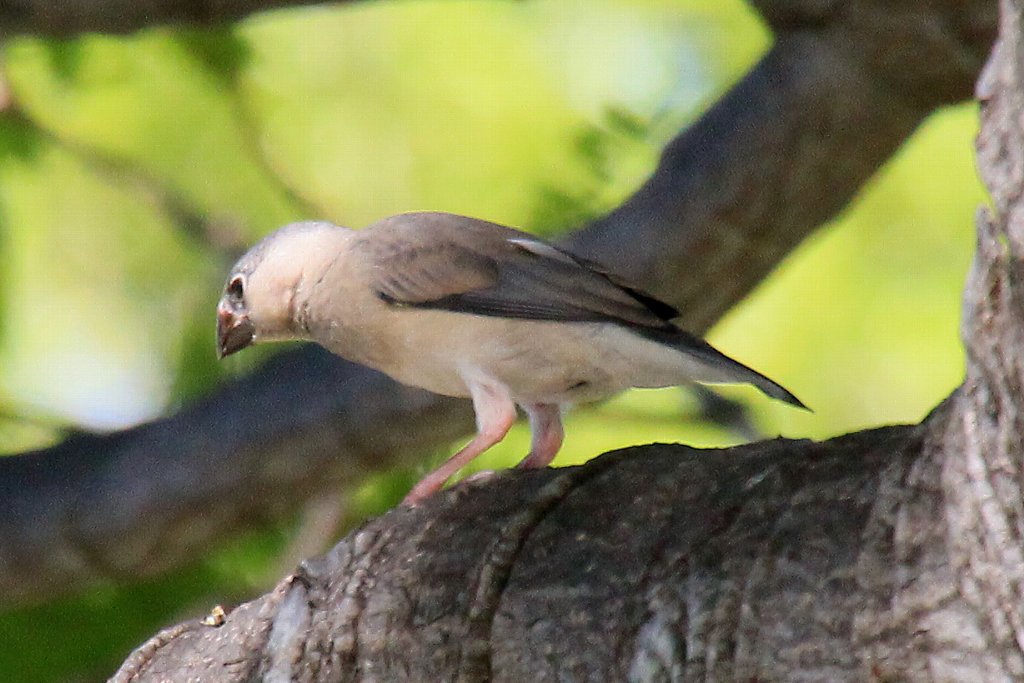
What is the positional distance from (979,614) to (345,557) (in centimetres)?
144

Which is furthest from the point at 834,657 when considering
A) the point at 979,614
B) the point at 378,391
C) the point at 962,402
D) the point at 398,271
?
the point at 378,391

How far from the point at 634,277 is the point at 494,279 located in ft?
3.99

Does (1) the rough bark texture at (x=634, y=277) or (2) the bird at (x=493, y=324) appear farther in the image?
(1) the rough bark texture at (x=634, y=277)

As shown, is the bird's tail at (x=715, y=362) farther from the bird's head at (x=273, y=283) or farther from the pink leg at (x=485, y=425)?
the bird's head at (x=273, y=283)

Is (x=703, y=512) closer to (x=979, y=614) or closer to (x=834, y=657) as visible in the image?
(x=834, y=657)

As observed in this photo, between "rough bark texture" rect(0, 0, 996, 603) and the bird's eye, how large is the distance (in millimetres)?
1017

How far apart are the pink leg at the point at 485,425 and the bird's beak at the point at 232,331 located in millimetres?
826

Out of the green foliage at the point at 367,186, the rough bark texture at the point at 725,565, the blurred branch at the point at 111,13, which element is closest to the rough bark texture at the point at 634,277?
the blurred branch at the point at 111,13

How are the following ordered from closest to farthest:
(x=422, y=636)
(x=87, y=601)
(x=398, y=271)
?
1. (x=422, y=636)
2. (x=398, y=271)
3. (x=87, y=601)

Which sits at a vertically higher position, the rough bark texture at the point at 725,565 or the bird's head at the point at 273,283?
the bird's head at the point at 273,283

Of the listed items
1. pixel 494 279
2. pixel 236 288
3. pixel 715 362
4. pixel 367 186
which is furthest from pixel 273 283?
pixel 367 186

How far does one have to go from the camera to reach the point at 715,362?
140 inches

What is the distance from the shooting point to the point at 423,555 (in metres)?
2.97

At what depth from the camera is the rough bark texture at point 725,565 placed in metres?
2.03
